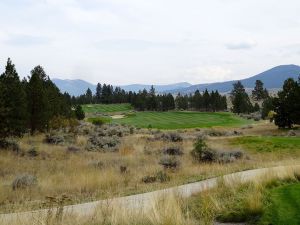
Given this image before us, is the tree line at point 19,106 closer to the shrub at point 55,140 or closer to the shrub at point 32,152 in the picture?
the shrub at point 55,140

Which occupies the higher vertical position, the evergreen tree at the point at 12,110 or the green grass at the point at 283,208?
the evergreen tree at the point at 12,110

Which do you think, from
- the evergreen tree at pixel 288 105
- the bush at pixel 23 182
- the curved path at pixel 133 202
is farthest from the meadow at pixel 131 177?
the evergreen tree at pixel 288 105

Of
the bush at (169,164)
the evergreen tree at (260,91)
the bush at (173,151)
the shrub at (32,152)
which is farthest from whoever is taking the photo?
the evergreen tree at (260,91)

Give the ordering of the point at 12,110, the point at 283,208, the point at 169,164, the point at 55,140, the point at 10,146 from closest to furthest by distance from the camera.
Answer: the point at 283,208 < the point at 169,164 < the point at 10,146 < the point at 12,110 < the point at 55,140

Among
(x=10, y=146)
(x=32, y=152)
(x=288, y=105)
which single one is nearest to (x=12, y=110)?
(x=10, y=146)

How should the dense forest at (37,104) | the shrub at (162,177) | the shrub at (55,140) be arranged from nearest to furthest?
the shrub at (162,177) → the dense forest at (37,104) → the shrub at (55,140)

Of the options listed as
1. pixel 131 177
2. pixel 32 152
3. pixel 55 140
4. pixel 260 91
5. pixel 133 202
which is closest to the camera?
pixel 133 202

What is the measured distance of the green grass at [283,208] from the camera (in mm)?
7797

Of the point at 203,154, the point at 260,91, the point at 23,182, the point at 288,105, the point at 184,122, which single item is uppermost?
the point at 260,91

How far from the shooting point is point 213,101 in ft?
460

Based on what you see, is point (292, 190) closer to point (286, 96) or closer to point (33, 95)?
point (33, 95)

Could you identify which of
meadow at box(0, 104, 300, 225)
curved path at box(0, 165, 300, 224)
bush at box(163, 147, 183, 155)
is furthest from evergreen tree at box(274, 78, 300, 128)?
curved path at box(0, 165, 300, 224)

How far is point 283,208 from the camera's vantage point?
8.56m

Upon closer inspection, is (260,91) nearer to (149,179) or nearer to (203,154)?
(203,154)
